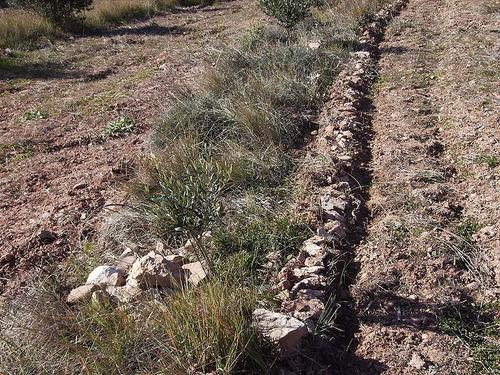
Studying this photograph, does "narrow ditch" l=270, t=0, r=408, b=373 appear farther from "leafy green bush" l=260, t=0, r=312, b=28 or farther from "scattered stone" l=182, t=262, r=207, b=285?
"leafy green bush" l=260, t=0, r=312, b=28

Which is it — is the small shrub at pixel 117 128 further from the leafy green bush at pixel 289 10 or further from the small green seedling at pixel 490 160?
the small green seedling at pixel 490 160

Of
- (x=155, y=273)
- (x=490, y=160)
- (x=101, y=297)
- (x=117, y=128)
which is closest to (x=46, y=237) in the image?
(x=101, y=297)

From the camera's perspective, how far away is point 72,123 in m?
6.32

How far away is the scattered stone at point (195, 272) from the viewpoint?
2.95 m

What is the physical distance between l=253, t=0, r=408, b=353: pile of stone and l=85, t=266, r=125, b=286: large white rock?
0.95 metres

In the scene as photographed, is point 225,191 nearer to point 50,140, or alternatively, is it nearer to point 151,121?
point 151,121

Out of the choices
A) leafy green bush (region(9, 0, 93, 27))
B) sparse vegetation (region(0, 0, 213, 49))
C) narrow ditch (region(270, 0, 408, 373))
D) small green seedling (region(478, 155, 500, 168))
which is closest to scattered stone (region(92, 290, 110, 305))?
narrow ditch (region(270, 0, 408, 373))

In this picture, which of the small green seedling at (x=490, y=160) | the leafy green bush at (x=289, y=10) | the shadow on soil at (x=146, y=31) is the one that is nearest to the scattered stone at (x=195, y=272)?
the small green seedling at (x=490, y=160)

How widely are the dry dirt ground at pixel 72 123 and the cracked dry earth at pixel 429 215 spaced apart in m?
2.23

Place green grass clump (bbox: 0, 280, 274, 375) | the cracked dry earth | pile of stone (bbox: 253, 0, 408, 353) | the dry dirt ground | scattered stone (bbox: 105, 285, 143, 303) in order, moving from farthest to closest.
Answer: the dry dirt ground, scattered stone (bbox: 105, 285, 143, 303), the cracked dry earth, pile of stone (bbox: 253, 0, 408, 353), green grass clump (bbox: 0, 280, 274, 375)

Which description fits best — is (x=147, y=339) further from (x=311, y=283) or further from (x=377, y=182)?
(x=377, y=182)

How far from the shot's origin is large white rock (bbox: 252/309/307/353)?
2510 millimetres

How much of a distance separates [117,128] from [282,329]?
13.2 feet

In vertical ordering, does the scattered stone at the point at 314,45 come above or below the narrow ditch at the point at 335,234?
above
